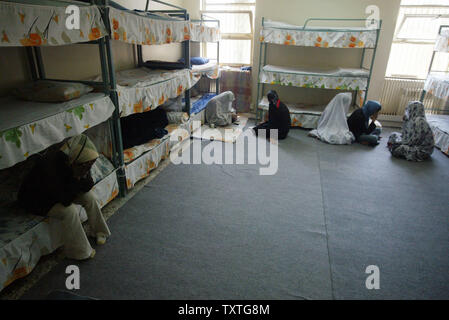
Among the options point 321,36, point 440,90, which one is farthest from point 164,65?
point 440,90

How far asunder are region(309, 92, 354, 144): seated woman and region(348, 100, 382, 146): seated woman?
0.10 metres

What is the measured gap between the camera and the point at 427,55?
195 inches

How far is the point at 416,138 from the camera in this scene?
3.86 metres

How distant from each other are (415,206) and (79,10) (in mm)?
3366

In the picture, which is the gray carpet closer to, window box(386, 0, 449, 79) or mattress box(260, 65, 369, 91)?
mattress box(260, 65, 369, 91)

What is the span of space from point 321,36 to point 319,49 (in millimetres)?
833

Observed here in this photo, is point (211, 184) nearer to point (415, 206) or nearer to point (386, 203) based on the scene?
point (386, 203)

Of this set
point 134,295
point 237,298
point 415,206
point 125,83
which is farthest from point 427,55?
point 134,295

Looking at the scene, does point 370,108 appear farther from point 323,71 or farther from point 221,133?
point 221,133

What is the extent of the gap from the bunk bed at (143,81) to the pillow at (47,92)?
39 centimetres

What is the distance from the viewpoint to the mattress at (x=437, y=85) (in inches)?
163

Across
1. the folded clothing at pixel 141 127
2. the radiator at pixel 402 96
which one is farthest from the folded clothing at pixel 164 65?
the radiator at pixel 402 96

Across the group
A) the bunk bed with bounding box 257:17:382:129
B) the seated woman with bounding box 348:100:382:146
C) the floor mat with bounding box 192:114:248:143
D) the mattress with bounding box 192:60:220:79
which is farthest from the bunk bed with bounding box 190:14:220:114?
the seated woman with bounding box 348:100:382:146

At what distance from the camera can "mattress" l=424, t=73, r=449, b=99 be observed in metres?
4.13
